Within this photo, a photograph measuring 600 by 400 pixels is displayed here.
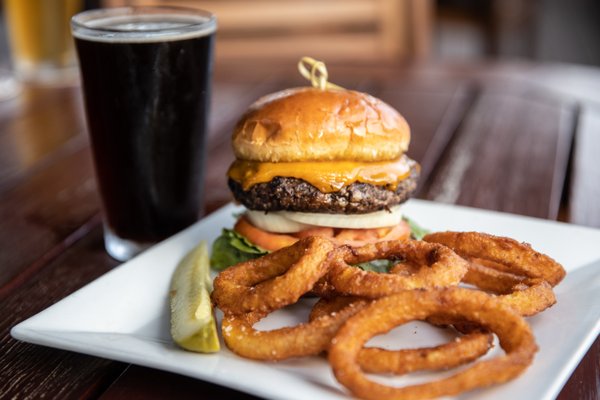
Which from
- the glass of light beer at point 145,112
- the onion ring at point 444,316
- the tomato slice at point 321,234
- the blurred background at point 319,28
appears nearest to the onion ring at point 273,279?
the onion ring at point 444,316

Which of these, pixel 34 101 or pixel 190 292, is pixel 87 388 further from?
pixel 34 101

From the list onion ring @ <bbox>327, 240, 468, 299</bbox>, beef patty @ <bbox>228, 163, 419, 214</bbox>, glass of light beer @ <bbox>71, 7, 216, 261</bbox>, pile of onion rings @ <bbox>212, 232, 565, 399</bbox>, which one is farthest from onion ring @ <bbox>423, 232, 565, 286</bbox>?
glass of light beer @ <bbox>71, 7, 216, 261</bbox>

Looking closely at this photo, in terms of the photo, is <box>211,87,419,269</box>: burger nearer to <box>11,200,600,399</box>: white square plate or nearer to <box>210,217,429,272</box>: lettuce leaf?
<box>210,217,429,272</box>: lettuce leaf

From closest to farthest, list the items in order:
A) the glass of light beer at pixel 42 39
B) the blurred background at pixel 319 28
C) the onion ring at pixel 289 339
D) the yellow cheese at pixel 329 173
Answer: the onion ring at pixel 289 339 < the yellow cheese at pixel 329 173 < the glass of light beer at pixel 42 39 < the blurred background at pixel 319 28

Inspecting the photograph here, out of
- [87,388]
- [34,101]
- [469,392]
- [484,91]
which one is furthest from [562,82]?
[87,388]

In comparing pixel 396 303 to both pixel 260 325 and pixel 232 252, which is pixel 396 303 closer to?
pixel 260 325

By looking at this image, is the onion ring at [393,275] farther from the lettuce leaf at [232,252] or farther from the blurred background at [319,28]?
the blurred background at [319,28]

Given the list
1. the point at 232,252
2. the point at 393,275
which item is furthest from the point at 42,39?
the point at 393,275
